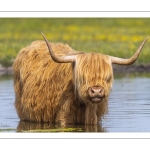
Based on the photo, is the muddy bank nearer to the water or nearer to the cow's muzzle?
the water

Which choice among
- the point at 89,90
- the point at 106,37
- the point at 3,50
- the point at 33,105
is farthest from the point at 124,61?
the point at 106,37

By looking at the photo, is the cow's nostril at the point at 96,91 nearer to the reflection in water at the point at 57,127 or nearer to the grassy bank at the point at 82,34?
the reflection in water at the point at 57,127

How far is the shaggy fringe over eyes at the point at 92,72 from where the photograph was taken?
42.8 feet

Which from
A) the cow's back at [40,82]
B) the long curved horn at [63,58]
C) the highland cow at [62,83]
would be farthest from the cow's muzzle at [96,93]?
the cow's back at [40,82]

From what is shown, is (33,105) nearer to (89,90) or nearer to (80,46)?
(89,90)

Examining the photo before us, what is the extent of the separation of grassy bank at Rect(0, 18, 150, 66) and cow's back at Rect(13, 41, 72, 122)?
9.51m

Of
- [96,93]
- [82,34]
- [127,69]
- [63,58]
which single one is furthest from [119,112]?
[82,34]

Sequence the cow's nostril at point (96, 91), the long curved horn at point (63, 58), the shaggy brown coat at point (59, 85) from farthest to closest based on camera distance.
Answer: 1. the long curved horn at point (63, 58)
2. the shaggy brown coat at point (59, 85)
3. the cow's nostril at point (96, 91)

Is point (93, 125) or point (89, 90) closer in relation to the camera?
point (89, 90)

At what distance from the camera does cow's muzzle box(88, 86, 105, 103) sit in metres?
12.8

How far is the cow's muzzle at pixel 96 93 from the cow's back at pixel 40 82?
90 centimetres

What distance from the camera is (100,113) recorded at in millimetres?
14000
